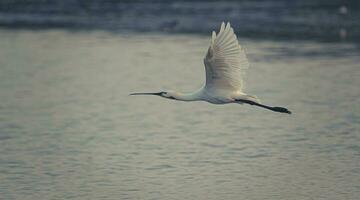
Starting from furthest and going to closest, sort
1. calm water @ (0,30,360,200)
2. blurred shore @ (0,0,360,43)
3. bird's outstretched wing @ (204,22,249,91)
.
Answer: blurred shore @ (0,0,360,43)
calm water @ (0,30,360,200)
bird's outstretched wing @ (204,22,249,91)

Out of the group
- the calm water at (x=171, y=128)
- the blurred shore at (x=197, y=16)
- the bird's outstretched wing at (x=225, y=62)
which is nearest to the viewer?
the bird's outstretched wing at (x=225, y=62)

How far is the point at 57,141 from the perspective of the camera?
18.1m

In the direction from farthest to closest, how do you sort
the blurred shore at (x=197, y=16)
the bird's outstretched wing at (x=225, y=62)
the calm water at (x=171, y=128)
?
the blurred shore at (x=197, y=16), the calm water at (x=171, y=128), the bird's outstretched wing at (x=225, y=62)

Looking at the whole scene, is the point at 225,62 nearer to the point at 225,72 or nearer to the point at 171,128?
the point at 225,72

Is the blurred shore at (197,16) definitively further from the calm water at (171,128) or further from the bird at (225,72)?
the bird at (225,72)

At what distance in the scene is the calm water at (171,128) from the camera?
14.8m

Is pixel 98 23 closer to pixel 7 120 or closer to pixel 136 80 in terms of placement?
pixel 136 80

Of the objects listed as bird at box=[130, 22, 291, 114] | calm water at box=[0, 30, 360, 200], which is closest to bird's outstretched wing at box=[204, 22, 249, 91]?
bird at box=[130, 22, 291, 114]

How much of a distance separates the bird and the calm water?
3.85ft

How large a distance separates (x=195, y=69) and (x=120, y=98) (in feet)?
14.2

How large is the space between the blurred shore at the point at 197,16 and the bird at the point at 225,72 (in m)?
18.7

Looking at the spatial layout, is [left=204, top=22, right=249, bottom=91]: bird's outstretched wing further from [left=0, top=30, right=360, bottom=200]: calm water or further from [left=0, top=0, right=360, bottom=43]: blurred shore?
[left=0, top=0, right=360, bottom=43]: blurred shore

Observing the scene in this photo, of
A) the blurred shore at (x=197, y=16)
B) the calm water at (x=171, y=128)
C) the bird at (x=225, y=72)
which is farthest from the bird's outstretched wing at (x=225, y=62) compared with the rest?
the blurred shore at (x=197, y=16)

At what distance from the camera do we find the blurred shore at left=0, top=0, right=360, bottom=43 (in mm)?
34812
